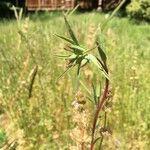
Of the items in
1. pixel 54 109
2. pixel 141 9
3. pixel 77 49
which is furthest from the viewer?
pixel 141 9

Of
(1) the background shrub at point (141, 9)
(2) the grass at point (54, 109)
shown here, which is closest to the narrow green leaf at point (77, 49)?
(2) the grass at point (54, 109)

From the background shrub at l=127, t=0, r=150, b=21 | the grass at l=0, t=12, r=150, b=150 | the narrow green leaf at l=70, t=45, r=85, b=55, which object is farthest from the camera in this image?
the background shrub at l=127, t=0, r=150, b=21

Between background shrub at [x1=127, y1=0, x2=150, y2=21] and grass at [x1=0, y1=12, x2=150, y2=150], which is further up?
grass at [x1=0, y1=12, x2=150, y2=150]

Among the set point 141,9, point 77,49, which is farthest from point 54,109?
point 141,9

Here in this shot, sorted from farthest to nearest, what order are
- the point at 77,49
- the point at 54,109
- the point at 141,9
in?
the point at 141,9 < the point at 54,109 < the point at 77,49

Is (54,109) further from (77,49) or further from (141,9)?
(141,9)

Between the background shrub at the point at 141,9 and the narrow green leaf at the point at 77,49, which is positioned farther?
the background shrub at the point at 141,9

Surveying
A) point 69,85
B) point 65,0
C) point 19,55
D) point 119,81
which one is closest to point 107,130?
point 69,85

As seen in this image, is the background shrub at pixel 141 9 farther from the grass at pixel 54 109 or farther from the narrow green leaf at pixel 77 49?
the narrow green leaf at pixel 77 49

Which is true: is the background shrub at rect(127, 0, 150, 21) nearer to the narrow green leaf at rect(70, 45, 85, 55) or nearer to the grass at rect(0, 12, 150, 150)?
the grass at rect(0, 12, 150, 150)

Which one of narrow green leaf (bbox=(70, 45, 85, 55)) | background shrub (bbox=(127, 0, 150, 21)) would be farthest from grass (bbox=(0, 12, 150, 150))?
background shrub (bbox=(127, 0, 150, 21))

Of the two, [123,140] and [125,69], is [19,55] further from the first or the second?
[123,140]

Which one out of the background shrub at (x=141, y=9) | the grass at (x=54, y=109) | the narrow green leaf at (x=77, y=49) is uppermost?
the narrow green leaf at (x=77, y=49)
